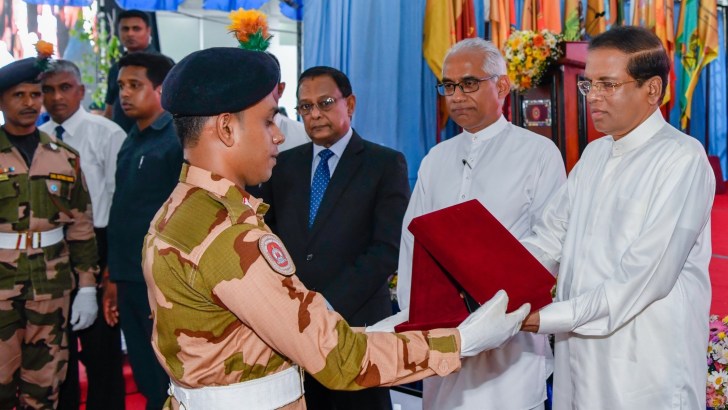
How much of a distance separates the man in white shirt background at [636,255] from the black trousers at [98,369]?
2.63 metres

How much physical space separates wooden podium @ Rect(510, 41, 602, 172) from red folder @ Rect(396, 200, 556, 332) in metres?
2.89

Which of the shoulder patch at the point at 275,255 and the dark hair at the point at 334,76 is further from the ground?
the dark hair at the point at 334,76

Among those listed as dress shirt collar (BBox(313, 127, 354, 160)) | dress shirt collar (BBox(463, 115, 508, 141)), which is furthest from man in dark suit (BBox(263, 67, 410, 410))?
dress shirt collar (BBox(463, 115, 508, 141))

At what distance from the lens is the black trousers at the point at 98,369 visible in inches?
157

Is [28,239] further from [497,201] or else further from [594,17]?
[594,17]

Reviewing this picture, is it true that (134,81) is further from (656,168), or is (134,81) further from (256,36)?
(656,168)

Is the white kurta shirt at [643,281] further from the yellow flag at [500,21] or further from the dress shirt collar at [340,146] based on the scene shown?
the yellow flag at [500,21]

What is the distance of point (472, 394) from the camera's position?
8.75 feet

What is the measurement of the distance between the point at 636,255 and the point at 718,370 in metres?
1.14

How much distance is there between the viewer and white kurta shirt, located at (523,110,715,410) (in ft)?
6.57

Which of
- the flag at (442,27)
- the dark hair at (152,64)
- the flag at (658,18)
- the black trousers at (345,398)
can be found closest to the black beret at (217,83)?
the black trousers at (345,398)

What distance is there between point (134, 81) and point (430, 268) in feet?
6.91

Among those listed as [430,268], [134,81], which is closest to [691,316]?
[430,268]

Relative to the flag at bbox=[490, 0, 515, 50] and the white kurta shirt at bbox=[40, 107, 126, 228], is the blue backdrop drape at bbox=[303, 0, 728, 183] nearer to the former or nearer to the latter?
the flag at bbox=[490, 0, 515, 50]
